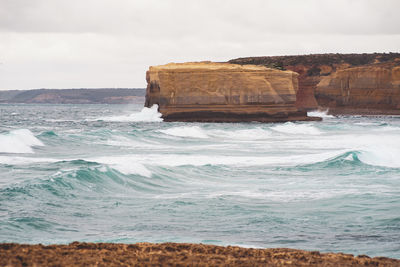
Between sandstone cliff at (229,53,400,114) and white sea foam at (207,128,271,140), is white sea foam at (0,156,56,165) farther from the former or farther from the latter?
sandstone cliff at (229,53,400,114)

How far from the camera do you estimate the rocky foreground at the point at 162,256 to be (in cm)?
737

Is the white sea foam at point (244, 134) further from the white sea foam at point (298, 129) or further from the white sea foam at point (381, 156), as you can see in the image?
the white sea foam at point (381, 156)

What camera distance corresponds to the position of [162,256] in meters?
7.90

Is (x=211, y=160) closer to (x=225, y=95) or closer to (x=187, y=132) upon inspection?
(x=187, y=132)

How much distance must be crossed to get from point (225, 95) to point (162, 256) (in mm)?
54395

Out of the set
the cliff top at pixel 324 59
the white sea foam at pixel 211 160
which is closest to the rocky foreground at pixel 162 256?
the white sea foam at pixel 211 160

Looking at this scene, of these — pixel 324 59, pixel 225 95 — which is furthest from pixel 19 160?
pixel 324 59

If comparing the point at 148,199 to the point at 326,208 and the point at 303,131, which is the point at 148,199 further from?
the point at 303,131

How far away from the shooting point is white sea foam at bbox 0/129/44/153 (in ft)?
95.0

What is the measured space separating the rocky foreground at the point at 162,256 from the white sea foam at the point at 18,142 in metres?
21.1

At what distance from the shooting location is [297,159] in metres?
26.0

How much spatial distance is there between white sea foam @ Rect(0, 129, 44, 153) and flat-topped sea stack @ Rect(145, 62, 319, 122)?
30055 mm

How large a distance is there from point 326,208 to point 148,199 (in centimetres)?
435

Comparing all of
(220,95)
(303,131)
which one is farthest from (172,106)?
(303,131)
